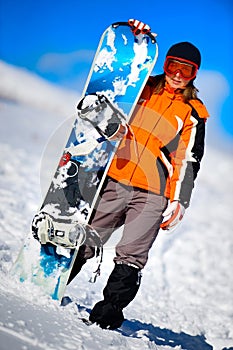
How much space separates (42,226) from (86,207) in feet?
1.00

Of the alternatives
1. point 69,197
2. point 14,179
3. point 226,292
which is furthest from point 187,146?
point 14,179

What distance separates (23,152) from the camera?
33.1ft

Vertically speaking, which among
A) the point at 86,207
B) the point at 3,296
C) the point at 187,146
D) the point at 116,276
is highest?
the point at 187,146

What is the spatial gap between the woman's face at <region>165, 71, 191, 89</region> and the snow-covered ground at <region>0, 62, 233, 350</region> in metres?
0.75

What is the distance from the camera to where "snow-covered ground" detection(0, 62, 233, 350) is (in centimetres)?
233

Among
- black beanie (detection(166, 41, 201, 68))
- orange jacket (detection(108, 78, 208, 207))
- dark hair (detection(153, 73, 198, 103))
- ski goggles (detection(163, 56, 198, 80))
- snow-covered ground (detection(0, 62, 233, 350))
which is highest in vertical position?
black beanie (detection(166, 41, 201, 68))

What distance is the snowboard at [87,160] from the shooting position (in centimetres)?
293

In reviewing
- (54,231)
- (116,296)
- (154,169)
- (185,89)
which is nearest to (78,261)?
(54,231)

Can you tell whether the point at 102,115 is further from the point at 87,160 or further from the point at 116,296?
the point at 116,296

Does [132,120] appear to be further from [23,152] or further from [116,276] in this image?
[23,152]

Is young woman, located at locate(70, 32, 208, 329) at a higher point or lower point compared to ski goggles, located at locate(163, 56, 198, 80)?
lower

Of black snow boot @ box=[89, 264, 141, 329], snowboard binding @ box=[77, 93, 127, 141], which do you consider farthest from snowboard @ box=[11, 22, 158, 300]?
black snow boot @ box=[89, 264, 141, 329]

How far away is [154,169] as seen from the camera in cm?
288

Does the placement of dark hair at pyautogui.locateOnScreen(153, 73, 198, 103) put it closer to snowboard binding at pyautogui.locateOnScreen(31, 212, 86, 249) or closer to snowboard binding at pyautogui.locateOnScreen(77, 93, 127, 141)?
snowboard binding at pyautogui.locateOnScreen(77, 93, 127, 141)
